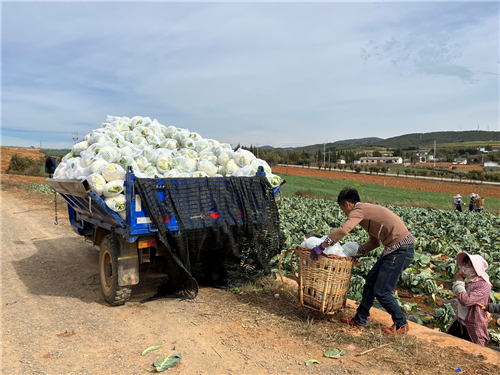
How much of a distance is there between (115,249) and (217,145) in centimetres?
274

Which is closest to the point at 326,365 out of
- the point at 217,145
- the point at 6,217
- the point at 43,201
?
the point at 217,145

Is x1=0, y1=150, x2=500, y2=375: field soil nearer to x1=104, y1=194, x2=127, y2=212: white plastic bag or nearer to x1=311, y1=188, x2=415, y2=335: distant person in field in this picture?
x1=311, y1=188, x2=415, y2=335: distant person in field

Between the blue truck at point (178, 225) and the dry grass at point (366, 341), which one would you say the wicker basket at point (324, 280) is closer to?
the dry grass at point (366, 341)

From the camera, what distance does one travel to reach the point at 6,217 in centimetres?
1478

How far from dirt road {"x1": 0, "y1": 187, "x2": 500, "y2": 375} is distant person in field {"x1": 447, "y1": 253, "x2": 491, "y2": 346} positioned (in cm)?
27

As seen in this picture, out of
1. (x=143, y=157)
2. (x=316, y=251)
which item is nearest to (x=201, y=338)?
(x=316, y=251)

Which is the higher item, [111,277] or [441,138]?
[441,138]

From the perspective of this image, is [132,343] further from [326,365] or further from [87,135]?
[87,135]

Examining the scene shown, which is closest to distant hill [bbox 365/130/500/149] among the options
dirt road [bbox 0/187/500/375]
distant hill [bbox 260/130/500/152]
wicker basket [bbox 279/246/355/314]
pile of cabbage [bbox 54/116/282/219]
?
distant hill [bbox 260/130/500/152]

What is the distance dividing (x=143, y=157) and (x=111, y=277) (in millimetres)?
2010

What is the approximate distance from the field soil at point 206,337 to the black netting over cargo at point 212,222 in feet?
1.60

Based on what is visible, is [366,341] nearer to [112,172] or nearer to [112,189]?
[112,189]

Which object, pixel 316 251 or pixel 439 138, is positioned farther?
pixel 439 138

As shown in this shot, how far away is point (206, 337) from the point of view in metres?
4.61
